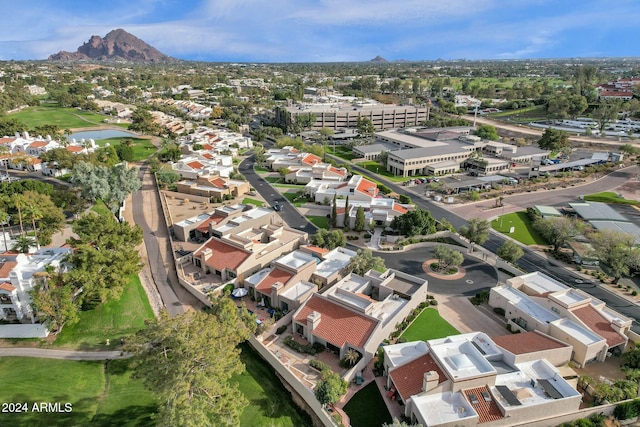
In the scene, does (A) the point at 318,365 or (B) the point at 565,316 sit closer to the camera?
(A) the point at 318,365

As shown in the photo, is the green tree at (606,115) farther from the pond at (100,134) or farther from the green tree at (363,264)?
the pond at (100,134)

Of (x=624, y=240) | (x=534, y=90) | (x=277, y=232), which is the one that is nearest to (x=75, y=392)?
(x=277, y=232)

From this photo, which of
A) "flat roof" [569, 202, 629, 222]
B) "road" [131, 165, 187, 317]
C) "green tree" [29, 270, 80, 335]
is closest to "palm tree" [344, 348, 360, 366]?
"road" [131, 165, 187, 317]

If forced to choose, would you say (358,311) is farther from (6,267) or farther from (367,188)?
(367,188)

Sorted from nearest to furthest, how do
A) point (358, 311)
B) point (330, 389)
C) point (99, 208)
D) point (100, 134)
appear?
point (330, 389) → point (358, 311) → point (99, 208) → point (100, 134)

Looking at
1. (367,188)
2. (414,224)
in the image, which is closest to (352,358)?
(414,224)

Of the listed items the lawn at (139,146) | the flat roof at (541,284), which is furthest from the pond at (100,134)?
the flat roof at (541,284)

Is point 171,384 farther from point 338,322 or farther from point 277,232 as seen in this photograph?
point 277,232
